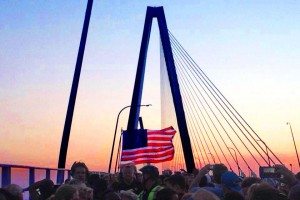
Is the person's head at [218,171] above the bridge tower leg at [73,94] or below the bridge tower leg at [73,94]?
below

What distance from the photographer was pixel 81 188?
7113mm

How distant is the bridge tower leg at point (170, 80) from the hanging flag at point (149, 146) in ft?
13.6

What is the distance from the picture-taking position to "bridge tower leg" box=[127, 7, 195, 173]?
97.7 feet

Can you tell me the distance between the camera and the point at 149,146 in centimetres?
2461

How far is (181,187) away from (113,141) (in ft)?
143

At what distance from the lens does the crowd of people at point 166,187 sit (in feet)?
19.2

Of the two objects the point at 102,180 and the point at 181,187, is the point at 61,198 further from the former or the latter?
the point at 102,180

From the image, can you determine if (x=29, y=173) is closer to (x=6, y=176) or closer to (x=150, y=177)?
(x=6, y=176)

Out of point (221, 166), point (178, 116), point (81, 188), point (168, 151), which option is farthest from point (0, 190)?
point (178, 116)

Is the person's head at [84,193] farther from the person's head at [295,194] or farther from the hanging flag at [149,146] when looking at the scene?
the hanging flag at [149,146]

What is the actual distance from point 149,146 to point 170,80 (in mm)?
6651

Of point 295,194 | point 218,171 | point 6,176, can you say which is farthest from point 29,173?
point 295,194

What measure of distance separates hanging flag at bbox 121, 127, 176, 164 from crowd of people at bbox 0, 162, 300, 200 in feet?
43.7

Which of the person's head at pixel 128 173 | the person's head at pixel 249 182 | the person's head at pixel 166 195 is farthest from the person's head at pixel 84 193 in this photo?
the person's head at pixel 128 173
